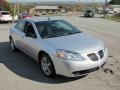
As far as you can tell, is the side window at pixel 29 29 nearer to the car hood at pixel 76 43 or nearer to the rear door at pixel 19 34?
the rear door at pixel 19 34

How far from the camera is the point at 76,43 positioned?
20.7ft

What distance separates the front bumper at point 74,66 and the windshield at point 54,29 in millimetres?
1341

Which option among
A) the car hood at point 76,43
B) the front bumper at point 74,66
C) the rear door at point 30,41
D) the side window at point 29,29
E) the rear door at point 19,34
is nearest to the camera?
the front bumper at point 74,66

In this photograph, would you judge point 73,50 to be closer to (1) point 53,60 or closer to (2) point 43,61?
(1) point 53,60

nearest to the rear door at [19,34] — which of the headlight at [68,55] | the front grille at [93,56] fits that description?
the headlight at [68,55]

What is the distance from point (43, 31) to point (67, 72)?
1.87m

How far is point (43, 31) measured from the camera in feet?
23.7

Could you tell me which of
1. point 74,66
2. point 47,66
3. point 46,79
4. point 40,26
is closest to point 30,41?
point 40,26

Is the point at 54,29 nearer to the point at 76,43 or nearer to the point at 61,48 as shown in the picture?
the point at 76,43

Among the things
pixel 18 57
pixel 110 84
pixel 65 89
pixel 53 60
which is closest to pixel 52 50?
pixel 53 60

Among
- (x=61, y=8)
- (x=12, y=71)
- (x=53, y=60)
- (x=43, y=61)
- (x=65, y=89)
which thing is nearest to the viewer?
(x=65, y=89)

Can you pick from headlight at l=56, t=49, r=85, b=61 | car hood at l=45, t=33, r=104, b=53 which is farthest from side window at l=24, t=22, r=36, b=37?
headlight at l=56, t=49, r=85, b=61

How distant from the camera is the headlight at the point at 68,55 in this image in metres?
5.78

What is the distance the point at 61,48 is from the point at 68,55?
306 millimetres
